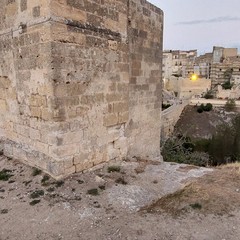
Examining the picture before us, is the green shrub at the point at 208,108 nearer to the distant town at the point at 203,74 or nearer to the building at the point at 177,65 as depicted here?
the distant town at the point at 203,74

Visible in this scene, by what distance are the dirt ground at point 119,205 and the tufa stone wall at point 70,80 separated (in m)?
0.43

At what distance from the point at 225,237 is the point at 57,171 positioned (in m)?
2.65

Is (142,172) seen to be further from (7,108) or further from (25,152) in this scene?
(7,108)

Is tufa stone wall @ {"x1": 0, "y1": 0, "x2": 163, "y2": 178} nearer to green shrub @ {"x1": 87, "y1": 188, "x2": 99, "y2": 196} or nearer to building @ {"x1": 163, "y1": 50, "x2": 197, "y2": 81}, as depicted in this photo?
green shrub @ {"x1": 87, "y1": 188, "x2": 99, "y2": 196}

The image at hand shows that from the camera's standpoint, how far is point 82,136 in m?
4.85

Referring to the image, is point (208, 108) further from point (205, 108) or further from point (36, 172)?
point (36, 172)

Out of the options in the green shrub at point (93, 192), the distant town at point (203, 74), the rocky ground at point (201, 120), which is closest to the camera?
the green shrub at point (93, 192)

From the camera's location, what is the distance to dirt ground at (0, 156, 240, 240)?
332 centimetres

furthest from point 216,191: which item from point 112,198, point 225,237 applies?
point 112,198

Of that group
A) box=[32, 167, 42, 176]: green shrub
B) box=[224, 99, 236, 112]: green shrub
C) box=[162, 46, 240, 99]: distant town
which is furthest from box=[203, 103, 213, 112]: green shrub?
box=[32, 167, 42, 176]: green shrub

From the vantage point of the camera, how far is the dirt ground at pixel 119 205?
3.32 m

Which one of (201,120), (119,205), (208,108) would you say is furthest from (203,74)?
(119,205)

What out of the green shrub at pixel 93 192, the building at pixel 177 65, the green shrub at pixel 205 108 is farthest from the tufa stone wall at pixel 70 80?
the building at pixel 177 65

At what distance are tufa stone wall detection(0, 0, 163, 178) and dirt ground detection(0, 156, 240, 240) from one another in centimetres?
43
